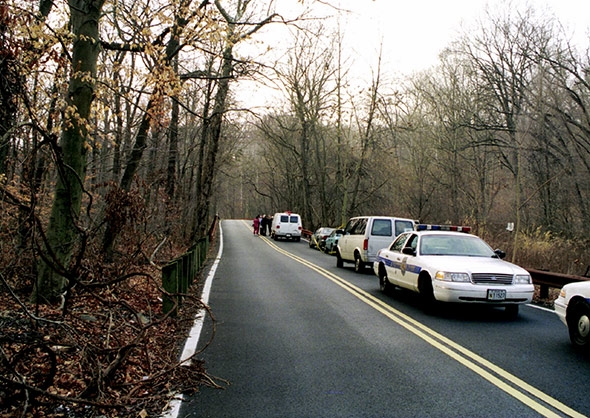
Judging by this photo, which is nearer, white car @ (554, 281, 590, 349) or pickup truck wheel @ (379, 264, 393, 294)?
white car @ (554, 281, 590, 349)

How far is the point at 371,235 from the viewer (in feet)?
60.0

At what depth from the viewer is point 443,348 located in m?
7.18

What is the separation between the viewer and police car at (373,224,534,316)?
932cm

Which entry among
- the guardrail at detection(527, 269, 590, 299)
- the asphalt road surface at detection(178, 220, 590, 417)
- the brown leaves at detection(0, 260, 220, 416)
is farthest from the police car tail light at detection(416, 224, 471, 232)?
the brown leaves at detection(0, 260, 220, 416)

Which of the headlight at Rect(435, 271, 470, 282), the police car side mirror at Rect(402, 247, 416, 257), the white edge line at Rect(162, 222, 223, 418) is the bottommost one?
the white edge line at Rect(162, 222, 223, 418)

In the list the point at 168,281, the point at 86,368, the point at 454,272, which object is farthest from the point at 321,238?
the point at 86,368

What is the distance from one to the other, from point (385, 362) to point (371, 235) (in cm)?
1198

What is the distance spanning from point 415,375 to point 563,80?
2184cm

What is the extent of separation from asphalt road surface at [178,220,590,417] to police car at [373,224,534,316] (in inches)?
16.8

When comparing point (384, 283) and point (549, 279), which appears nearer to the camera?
point (549, 279)

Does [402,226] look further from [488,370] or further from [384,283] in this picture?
[488,370]

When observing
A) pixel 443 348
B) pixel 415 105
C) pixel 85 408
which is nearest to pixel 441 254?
pixel 443 348

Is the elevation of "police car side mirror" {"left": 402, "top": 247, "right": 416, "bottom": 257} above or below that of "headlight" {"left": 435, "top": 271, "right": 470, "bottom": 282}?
above

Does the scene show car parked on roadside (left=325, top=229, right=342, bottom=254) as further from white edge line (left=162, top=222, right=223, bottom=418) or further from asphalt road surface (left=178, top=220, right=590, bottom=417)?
asphalt road surface (left=178, top=220, right=590, bottom=417)
